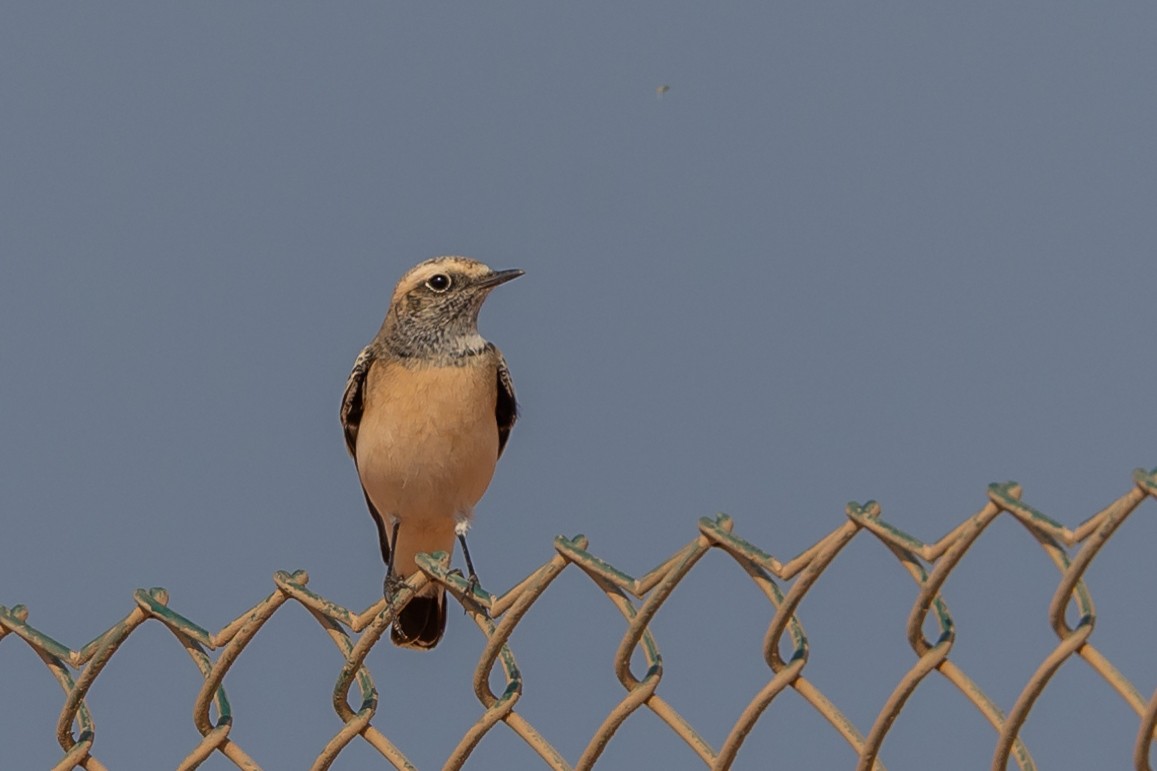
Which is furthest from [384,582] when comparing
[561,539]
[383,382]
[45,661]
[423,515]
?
[561,539]

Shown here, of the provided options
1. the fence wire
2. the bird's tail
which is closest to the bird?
the bird's tail

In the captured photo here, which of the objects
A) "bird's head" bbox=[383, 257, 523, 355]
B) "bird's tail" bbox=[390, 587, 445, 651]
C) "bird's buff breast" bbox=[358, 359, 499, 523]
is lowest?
"bird's tail" bbox=[390, 587, 445, 651]

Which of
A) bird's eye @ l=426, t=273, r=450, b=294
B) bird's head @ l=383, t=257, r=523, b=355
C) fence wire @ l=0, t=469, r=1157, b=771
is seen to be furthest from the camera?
bird's eye @ l=426, t=273, r=450, b=294

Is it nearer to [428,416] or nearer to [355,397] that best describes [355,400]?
[355,397]

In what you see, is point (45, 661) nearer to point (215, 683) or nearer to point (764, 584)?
point (215, 683)

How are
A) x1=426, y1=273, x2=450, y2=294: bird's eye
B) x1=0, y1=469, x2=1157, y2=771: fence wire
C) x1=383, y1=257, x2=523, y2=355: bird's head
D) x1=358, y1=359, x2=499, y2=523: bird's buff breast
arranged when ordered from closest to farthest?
x1=0, y1=469, x2=1157, y2=771: fence wire → x1=358, y1=359, x2=499, y2=523: bird's buff breast → x1=383, y1=257, x2=523, y2=355: bird's head → x1=426, y1=273, x2=450, y2=294: bird's eye

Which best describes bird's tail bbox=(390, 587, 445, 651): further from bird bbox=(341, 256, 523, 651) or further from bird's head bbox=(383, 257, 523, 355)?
bird's head bbox=(383, 257, 523, 355)

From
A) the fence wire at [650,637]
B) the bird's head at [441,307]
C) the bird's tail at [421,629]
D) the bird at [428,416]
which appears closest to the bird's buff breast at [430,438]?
the bird at [428,416]

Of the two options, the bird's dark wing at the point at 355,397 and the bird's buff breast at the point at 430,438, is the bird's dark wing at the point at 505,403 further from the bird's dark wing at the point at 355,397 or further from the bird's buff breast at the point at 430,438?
the bird's dark wing at the point at 355,397
